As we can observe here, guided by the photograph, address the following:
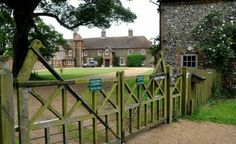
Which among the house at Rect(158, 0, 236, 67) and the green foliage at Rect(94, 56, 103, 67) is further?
the green foliage at Rect(94, 56, 103, 67)

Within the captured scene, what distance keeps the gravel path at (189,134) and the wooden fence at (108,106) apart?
0.28 m

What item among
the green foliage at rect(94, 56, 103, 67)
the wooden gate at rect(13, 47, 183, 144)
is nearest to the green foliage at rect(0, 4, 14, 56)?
the wooden gate at rect(13, 47, 183, 144)

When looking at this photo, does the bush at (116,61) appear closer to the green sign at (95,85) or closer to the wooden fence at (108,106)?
the wooden fence at (108,106)

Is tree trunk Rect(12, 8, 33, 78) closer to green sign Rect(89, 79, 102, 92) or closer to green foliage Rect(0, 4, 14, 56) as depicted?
green foliage Rect(0, 4, 14, 56)

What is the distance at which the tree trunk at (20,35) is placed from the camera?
20969 millimetres

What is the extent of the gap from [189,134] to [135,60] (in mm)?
63193

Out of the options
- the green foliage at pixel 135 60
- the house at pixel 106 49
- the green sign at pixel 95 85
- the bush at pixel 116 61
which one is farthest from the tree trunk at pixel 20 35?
the bush at pixel 116 61

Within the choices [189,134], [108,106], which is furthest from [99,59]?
[189,134]

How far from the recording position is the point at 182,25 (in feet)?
60.5

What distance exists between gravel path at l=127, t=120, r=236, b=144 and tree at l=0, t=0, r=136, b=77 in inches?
573

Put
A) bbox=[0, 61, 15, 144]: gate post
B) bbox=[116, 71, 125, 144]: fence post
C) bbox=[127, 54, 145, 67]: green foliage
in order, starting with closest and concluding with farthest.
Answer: bbox=[0, 61, 15, 144]: gate post < bbox=[116, 71, 125, 144]: fence post < bbox=[127, 54, 145, 67]: green foliage

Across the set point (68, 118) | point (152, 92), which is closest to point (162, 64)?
point (152, 92)

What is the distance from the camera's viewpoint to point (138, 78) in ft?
26.5

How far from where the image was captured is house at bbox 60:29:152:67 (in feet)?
249
